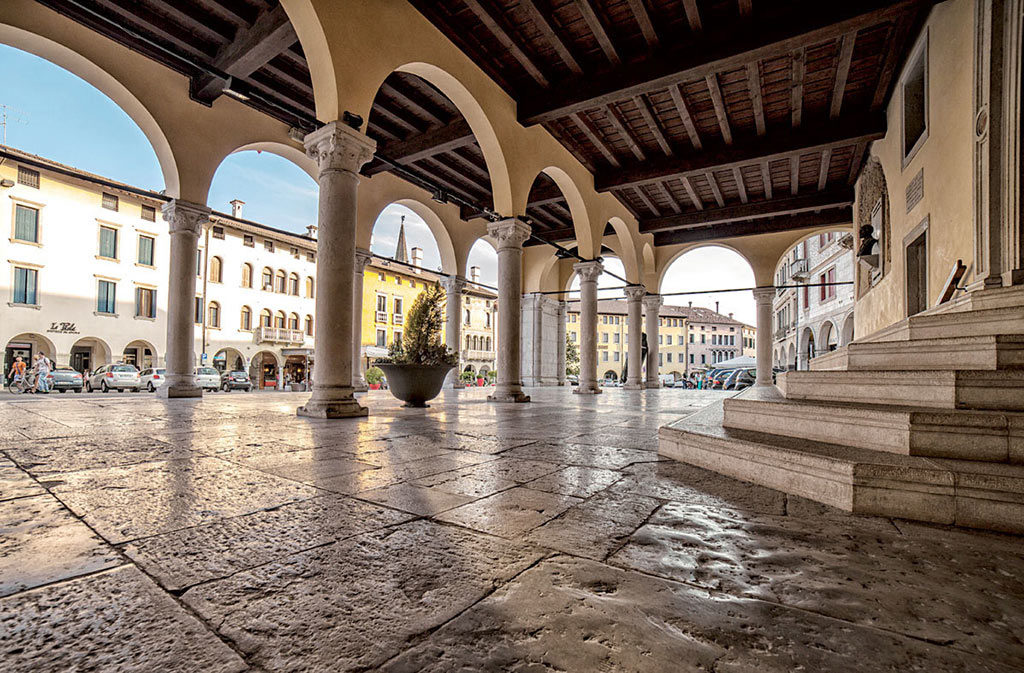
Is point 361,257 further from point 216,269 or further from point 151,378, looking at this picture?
point 216,269

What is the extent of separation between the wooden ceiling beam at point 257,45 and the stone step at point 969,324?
796 centimetres

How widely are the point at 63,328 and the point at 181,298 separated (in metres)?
18.6

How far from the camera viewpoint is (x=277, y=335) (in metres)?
29.0

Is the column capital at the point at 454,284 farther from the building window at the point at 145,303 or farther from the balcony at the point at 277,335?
the balcony at the point at 277,335

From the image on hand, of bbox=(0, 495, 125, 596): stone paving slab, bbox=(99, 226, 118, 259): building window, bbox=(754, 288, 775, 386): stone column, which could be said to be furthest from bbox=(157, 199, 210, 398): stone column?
bbox=(99, 226, 118, 259): building window

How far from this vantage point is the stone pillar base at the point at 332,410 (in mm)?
5457

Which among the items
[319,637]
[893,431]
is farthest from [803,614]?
[893,431]

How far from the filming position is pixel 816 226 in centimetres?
1470

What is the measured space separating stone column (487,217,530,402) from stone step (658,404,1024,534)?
251 inches

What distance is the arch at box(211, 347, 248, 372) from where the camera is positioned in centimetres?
2725

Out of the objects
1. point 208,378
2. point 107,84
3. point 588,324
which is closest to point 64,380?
point 208,378

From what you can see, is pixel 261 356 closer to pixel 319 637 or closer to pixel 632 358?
pixel 632 358

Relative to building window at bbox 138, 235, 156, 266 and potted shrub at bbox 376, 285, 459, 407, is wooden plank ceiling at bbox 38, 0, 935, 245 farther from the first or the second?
building window at bbox 138, 235, 156, 266

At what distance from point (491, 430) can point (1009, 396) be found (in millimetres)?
3580
